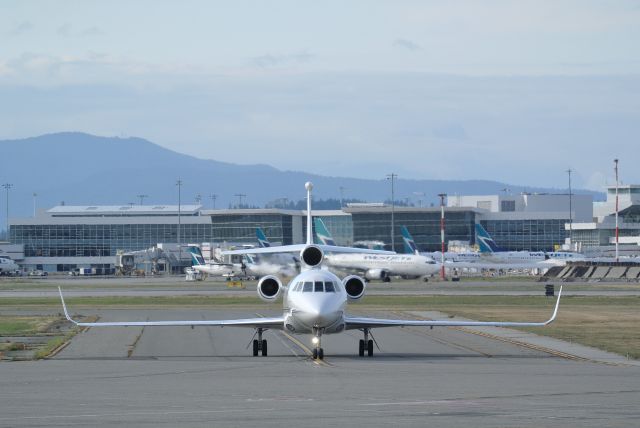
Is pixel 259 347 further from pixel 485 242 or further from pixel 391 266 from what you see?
pixel 485 242

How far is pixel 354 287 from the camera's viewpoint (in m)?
37.8

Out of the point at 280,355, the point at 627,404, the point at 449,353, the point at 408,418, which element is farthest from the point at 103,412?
the point at 449,353

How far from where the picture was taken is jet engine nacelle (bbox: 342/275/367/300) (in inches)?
1486

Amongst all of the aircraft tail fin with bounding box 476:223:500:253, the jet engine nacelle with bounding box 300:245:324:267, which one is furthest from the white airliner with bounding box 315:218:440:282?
the jet engine nacelle with bounding box 300:245:324:267

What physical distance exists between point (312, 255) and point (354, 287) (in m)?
1.78

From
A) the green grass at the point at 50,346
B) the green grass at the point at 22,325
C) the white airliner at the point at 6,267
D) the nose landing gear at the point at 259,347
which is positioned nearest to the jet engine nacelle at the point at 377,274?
the white airliner at the point at 6,267

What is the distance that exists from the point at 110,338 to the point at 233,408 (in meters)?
24.5

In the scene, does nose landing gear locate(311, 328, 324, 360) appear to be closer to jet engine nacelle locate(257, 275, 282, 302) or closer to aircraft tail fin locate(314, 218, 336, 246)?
jet engine nacelle locate(257, 275, 282, 302)

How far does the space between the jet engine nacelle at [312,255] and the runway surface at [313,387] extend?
9.92 ft

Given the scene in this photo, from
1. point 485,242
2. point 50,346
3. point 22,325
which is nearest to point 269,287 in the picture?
point 50,346

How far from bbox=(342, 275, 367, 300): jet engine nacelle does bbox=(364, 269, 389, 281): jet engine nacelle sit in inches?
3690

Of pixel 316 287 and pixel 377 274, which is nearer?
pixel 316 287

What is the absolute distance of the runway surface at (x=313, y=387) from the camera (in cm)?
2084

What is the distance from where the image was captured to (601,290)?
328 ft
